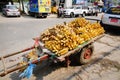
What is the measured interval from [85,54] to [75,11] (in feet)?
60.7

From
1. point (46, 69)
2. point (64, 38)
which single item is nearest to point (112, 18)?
point (64, 38)

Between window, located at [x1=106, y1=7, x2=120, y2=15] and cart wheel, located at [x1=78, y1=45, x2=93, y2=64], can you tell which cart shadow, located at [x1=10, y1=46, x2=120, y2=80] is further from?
window, located at [x1=106, y1=7, x2=120, y2=15]

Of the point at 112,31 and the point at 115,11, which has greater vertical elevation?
the point at 115,11

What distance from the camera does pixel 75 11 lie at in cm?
2384

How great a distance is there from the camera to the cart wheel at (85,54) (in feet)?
18.5

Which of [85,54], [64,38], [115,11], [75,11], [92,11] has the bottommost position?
[85,54]

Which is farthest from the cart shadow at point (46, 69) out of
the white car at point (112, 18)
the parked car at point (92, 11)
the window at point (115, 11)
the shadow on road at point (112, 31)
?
the parked car at point (92, 11)

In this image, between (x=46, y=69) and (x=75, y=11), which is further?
(x=75, y=11)

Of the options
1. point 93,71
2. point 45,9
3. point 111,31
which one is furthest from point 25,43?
point 45,9

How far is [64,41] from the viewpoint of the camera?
4902 mm

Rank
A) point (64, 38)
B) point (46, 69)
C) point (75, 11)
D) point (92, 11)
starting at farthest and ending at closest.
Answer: point (92, 11)
point (75, 11)
point (46, 69)
point (64, 38)

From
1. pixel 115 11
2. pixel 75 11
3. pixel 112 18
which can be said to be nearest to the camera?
pixel 112 18

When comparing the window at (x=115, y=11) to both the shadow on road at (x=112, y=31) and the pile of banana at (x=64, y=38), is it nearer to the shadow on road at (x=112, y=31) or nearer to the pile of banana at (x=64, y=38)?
the shadow on road at (x=112, y=31)

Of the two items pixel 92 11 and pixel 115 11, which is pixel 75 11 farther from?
pixel 115 11
